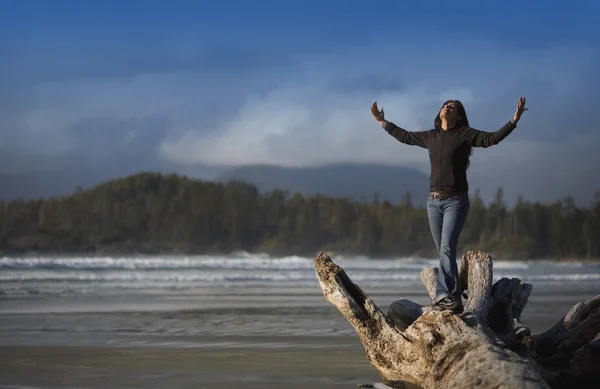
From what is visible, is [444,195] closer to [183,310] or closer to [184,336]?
[184,336]

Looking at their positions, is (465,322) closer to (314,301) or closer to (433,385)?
(433,385)

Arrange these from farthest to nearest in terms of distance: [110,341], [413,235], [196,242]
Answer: [413,235] → [196,242] → [110,341]

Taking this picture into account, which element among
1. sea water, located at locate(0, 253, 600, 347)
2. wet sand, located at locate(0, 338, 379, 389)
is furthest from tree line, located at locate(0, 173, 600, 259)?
wet sand, located at locate(0, 338, 379, 389)

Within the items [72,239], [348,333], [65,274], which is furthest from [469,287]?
[72,239]

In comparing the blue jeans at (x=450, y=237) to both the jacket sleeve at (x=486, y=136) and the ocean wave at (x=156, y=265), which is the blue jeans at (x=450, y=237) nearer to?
the jacket sleeve at (x=486, y=136)

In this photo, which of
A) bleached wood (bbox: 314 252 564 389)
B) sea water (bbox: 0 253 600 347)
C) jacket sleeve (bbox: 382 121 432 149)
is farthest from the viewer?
sea water (bbox: 0 253 600 347)

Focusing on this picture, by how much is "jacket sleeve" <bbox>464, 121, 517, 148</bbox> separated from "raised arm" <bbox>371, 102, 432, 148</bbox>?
1.19ft

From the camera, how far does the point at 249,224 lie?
372ft

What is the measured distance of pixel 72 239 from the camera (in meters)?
90.1

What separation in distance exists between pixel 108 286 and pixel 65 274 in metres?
7.96

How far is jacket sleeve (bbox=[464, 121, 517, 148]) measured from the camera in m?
7.23

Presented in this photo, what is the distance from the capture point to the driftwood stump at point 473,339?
6133mm

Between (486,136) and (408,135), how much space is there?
0.80m

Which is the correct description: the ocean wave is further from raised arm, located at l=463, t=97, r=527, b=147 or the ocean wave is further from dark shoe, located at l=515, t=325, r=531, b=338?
dark shoe, located at l=515, t=325, r=531, b=338
